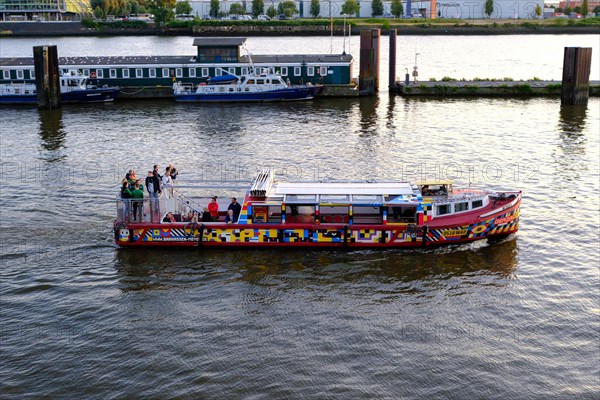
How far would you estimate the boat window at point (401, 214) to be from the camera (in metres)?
26.6

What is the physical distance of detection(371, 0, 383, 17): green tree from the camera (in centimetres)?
18325

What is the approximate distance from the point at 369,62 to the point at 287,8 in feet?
386

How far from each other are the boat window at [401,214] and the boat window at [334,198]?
1.57 metres

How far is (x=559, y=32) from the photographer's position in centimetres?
15075

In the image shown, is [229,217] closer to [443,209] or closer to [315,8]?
[443,209]

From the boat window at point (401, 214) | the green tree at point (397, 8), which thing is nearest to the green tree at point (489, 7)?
the green tree at point (397, 8)

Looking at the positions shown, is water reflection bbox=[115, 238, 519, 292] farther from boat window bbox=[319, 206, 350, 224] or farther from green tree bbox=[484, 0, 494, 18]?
green tree bbox=[484, 0, 494, 18]

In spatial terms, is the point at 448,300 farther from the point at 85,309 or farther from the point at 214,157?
the point at 214,157

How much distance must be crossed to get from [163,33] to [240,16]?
81.5 feet

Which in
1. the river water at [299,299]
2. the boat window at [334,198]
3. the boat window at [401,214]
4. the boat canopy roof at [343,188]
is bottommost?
the river water at [299,299]

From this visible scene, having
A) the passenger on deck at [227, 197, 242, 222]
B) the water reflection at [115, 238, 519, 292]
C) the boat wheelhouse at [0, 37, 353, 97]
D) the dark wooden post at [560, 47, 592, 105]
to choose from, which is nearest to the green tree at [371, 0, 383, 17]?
the boat wheelhouse at [0, 37, 353, 97]

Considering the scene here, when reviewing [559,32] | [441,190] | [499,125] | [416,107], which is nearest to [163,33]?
[559,32]

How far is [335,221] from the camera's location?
88.1 ft

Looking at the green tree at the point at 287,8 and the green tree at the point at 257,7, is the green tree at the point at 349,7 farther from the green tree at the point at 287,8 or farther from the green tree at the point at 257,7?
the green tree at the point at 257,7
